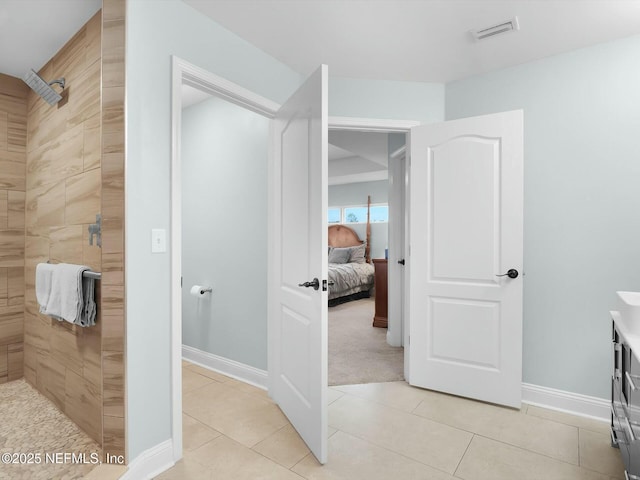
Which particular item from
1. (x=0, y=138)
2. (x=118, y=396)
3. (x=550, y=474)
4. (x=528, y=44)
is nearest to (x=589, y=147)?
(x=528, y=44)

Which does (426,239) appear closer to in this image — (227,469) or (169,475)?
(227,469)

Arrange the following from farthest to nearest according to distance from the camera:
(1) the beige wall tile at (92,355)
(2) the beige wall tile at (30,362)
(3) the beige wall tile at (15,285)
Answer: (3) the beige wall tile at (15,285)
(2) the beige wall tile at (30,362)
(1) the beige wall tile at (92,355)

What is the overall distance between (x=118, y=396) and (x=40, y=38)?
2180 mm

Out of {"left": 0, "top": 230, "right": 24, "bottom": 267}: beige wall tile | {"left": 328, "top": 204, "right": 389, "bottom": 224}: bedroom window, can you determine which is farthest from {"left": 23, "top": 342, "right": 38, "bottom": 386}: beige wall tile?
{"left": 328, "top": 204, "right": 389, "bottom": 224}: bedroom window

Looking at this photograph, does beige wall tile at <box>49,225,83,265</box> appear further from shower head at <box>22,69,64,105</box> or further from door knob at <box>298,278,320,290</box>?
door knob at <box>298,278,320,290</box>

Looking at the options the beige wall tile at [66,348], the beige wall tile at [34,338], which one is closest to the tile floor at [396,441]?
the beige wall tile at [66,348]

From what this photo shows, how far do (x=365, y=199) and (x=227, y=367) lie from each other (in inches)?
223

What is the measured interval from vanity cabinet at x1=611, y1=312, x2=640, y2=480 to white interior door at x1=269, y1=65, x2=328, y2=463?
4.06 ft

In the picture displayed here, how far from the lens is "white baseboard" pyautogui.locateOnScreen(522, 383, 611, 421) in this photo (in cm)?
228

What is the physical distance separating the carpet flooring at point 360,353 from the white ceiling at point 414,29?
2465mm

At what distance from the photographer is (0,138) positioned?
2.67 meters

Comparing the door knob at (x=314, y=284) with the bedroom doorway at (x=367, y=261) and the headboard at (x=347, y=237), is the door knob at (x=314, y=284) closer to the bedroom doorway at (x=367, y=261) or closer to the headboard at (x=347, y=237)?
the bedroom doorway at (x=367, y=261)

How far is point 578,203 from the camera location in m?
2.36

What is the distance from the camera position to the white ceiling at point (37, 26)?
189cm
